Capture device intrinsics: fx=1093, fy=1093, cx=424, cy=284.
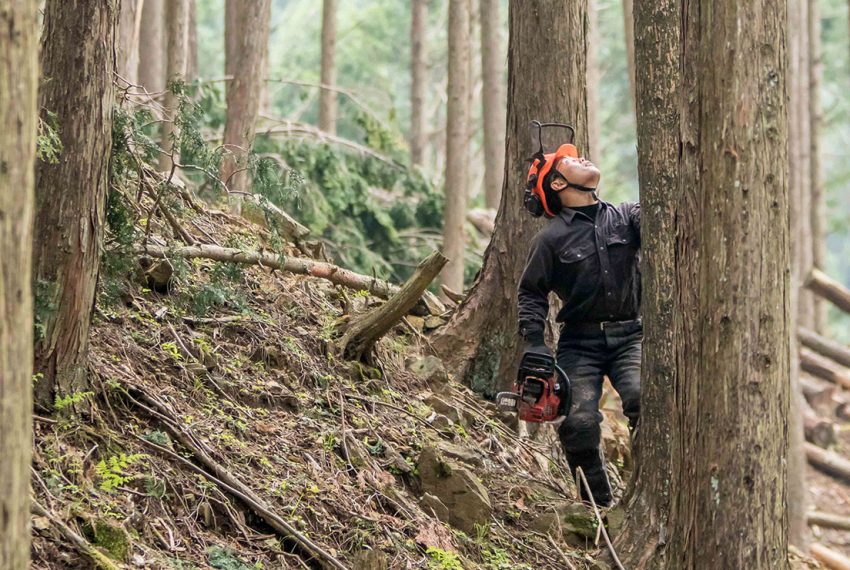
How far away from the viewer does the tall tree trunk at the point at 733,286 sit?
14.8 ft

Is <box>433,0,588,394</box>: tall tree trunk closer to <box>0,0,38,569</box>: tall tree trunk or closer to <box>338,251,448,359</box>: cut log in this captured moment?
<box>338,251,448,359</box>: cut log

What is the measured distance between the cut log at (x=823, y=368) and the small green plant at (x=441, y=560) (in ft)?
45.6

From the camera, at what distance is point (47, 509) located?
481 centimetres

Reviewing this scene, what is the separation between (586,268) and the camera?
22.9ft

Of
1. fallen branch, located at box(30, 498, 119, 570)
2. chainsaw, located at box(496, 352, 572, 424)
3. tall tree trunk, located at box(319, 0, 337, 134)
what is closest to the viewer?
fallen branch, located at box(30, 498, 119, 570)

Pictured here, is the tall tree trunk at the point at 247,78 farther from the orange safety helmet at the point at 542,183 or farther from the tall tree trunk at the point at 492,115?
the tall tree trunk at the point at 492,115

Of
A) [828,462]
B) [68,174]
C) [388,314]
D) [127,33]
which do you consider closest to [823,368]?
[828,462]

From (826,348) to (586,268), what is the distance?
12.8 meters

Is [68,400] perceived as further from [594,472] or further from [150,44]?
[150,44]

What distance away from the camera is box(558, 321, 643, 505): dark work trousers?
689 centimetres

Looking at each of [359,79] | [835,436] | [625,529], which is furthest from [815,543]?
[359,79]

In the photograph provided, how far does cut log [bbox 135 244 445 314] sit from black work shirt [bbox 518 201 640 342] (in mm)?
1465

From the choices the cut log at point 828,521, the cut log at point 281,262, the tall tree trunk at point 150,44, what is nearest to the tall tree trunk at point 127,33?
the tall tree trunk at point 150,44

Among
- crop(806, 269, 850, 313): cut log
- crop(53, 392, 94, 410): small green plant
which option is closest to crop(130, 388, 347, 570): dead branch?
crop(53, 392, 94, 410): small green plant
